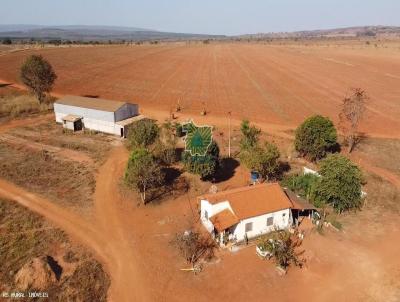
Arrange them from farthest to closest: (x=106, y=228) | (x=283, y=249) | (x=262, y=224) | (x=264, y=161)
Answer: (x=264, y=161) → (x=106, y=228) → (x=262, y=224) → (x=283, y=249)

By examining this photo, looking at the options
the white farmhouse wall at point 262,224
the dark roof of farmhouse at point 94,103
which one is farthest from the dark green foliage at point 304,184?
the dark roof of farmhouse at point 94,103

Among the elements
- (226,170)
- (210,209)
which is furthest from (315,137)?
(210,209)

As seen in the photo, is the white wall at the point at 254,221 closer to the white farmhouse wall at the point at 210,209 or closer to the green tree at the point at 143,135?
the white farmhouse wall at the point at 210,209

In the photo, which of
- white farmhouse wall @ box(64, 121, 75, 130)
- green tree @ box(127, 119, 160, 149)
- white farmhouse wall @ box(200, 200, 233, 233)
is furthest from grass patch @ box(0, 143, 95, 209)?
white farmhouse wall @ box(200, 200, 233, 233)

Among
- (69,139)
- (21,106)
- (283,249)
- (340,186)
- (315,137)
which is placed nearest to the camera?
(283,249)

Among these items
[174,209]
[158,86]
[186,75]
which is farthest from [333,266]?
[186,75]

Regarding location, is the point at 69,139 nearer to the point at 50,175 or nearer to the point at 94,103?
the point at 94,103
